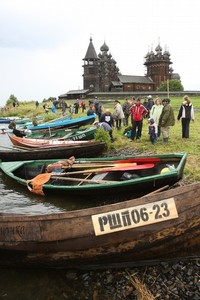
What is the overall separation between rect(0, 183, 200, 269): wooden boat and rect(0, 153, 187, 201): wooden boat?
247cm

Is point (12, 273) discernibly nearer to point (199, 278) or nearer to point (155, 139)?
point (199, 278)

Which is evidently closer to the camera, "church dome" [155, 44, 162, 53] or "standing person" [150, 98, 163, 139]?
"standing person" [150, 98, 163, 139]

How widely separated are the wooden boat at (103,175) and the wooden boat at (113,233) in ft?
8.12

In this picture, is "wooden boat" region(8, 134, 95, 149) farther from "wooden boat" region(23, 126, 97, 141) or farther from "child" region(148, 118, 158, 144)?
"child" region(148, 118, 158, 144)

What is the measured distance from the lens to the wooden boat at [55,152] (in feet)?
41.8

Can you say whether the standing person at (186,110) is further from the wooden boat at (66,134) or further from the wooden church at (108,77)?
the wooden church at (108,77)

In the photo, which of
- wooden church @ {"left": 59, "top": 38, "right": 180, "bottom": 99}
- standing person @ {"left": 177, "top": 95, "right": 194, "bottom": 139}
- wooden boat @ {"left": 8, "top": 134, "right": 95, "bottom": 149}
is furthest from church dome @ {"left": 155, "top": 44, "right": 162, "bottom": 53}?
standing person @ {"left": 177, "top": 95, "right": 194, "bottom": 139}

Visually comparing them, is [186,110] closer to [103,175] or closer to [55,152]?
[103,175]

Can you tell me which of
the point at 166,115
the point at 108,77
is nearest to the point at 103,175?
the point at 166,115

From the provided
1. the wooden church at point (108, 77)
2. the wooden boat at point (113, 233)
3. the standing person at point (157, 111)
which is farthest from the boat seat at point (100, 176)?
the wooden church at point (108, 77)

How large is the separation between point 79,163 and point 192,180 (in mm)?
3618

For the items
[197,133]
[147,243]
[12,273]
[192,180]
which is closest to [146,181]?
[192,180]

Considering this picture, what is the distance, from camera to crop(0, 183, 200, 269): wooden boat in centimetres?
459

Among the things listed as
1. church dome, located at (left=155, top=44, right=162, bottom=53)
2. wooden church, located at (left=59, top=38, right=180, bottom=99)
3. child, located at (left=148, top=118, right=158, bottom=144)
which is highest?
church dome, located at (left=155, top=44, right=162, bottom=53)
